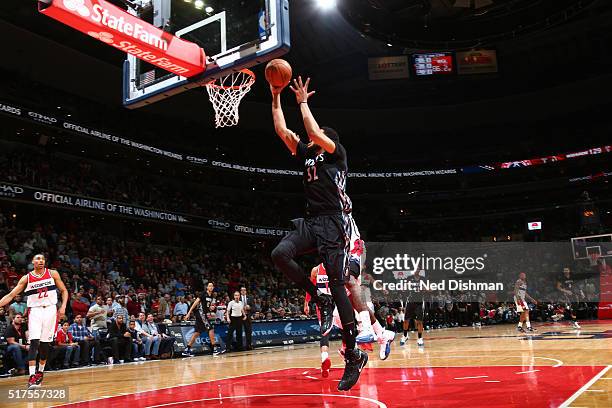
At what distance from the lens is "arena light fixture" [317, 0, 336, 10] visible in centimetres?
2124

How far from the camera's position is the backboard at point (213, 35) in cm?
724

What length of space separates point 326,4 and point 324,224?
18621 mm

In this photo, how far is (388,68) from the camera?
27359mm

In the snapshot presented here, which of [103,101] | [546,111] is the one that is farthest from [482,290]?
[103,101]

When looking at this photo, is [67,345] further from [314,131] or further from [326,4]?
[326,4]

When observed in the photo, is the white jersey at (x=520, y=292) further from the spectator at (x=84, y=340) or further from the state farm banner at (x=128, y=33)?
the state farm banner at (x=128, y=33)

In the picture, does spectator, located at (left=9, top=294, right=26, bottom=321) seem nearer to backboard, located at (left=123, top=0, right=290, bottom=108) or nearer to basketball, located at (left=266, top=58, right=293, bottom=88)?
backboard, located at (left=123, top=0, right=290, bottom=108)

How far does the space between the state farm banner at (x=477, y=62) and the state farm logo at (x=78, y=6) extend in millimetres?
23700

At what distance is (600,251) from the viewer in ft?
81.0

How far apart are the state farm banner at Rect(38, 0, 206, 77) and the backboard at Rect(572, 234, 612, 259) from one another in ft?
73.2

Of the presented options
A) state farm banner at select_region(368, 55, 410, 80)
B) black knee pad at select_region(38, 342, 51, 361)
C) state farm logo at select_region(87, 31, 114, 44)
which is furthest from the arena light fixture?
black knee pad at select_region(38, 342, 51, 361)

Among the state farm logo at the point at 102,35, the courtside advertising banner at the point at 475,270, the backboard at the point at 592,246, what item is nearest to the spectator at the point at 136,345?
the state farm logo at the point at 102,35

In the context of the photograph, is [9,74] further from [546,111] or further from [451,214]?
[546,111]

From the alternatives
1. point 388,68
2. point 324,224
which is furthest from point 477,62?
point 324,224
